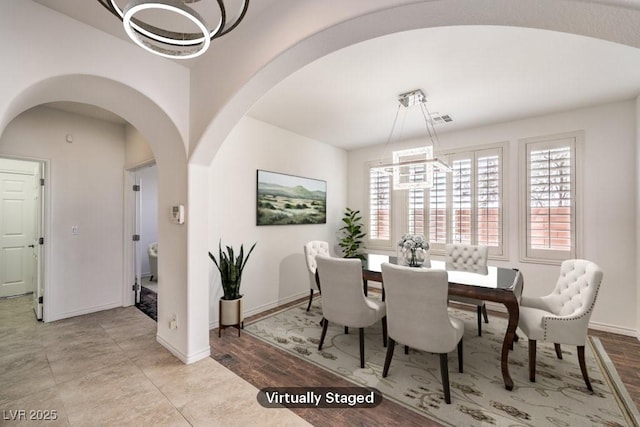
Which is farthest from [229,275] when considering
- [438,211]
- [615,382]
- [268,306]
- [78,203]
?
[615,382]

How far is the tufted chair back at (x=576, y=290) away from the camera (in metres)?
2.06

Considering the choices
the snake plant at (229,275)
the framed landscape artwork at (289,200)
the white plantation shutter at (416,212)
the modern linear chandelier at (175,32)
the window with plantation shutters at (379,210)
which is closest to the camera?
the modern linear chandelier at (175,32)

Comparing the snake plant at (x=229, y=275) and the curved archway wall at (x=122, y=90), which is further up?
the curved archway wall at (x=122, y=90)

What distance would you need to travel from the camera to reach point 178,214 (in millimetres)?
2553

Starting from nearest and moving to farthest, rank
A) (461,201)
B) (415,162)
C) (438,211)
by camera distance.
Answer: (415,162) → (461,201) → (438,211)

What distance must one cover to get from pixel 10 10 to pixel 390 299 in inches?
122

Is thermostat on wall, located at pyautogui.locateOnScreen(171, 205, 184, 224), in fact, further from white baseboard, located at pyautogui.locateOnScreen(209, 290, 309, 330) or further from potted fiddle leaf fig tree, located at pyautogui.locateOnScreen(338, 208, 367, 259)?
potted fiddle leaf fig tree, located at pyautogui.locateOnScreen(338, 208, 367, 259)

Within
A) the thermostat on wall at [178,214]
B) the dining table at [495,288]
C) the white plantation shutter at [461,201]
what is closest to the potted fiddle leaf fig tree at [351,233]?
the white plantation shutter at [461,201]

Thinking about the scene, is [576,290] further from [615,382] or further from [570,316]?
[615,382]

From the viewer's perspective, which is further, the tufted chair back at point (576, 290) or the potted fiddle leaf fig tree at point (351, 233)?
the potted fiddle leaf fig tree at point (351, 233)

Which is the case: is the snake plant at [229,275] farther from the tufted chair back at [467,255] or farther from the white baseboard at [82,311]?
the tufted chair back at [467,255]

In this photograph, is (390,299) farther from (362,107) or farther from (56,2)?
(56,2)

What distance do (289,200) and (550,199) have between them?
3589 millimetres

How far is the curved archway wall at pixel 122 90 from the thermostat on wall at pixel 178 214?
0.06 m
